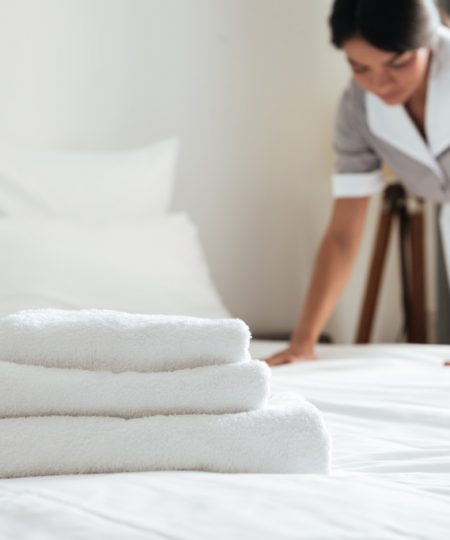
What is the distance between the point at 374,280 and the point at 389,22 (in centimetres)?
119

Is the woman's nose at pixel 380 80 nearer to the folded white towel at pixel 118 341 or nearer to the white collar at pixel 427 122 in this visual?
the white collar at pixel 427 122

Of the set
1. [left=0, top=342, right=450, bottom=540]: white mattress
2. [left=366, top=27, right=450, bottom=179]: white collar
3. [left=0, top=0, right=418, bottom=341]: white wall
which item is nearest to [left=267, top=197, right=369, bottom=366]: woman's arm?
[left=366, top=27, right=450, bottom=179]: white collar

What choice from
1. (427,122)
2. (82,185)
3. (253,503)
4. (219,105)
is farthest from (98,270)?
(253,503)

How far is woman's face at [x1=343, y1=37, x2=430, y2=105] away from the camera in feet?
5.87

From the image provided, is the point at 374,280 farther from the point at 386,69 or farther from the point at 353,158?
the point at 386,69

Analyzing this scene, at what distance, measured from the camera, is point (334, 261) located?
2.09 m

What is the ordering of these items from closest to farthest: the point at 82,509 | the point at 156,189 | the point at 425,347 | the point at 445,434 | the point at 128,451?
the point at 82,509 → the point at 128,451 → the point at 445,434 → the point at 425,347 → the point at 156,189

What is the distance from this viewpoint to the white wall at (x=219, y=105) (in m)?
2.34

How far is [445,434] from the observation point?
108cm

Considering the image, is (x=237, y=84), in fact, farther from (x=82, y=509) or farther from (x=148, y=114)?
(x=82, y=509)

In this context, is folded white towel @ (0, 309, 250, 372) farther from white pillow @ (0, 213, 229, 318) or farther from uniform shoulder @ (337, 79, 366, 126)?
uniform shoulder @ (337, 79, 366, 126)

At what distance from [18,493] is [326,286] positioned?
55.9 inches

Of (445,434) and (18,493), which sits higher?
(18,493)

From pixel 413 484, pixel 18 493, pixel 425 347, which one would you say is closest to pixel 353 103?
pixel 425 347
